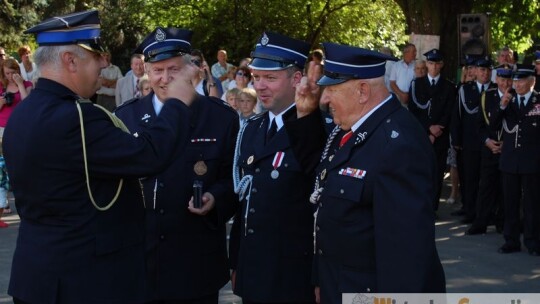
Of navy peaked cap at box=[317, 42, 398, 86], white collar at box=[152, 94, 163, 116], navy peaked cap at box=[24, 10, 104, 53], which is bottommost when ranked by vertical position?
white collar at box=[152, 94, 163, 116]

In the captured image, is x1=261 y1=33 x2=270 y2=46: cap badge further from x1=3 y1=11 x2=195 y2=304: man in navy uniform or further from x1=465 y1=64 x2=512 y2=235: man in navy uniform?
x1=465 y1=64 x2=512 y2=235: man in navy uniform

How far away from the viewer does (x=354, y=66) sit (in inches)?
156

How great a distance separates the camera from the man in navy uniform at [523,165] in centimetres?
974

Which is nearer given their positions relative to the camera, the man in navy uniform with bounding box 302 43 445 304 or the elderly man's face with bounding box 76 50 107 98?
the man in navy uniform with bounding box 302 43 445 304

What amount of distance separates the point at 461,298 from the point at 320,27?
68.7ft

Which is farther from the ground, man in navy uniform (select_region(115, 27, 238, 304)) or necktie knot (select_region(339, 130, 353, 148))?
necktie knot (select_region(339, 130, 353, 148))

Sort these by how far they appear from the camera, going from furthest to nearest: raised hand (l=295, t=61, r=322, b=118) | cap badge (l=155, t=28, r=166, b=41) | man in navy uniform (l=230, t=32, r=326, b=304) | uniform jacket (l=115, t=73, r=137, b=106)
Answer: uniform jacket (l=115, t=73, r=137, b=106), cap badge (l=155, t=28, r=166, b=41), man in navy uniform (l=230, t=32, r=326, b=304), raised hand (l=295, t=61, r=322, b=118)

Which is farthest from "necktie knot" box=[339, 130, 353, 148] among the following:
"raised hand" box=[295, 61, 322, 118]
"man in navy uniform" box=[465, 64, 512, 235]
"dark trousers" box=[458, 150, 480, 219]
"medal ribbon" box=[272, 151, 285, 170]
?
"dark trousers" box=[458, 150, 480, 219]

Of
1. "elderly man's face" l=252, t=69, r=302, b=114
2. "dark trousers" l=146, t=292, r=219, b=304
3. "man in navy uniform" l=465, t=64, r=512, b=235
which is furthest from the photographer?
"man in navy uniform" l=465, t=64, r=512, b=235

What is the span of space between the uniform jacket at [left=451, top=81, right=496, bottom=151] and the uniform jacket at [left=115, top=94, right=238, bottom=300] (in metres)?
7.10

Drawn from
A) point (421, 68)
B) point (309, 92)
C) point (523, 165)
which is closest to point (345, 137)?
point (309, 92)

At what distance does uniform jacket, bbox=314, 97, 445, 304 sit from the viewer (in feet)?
12.0

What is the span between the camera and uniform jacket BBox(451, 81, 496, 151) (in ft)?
38.5

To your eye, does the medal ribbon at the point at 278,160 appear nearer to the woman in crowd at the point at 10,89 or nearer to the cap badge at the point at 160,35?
the cap badge at the point at 160,35
